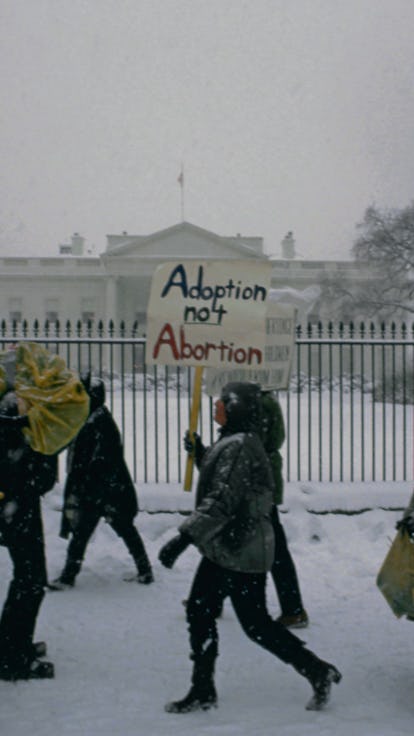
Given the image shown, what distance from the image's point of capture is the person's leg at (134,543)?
19.9 ft

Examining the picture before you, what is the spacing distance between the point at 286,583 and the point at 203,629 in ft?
4.69

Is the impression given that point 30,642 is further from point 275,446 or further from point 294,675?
point 275,446

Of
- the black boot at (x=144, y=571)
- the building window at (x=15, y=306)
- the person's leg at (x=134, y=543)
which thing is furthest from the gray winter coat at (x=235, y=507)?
the building window at (x=15, y=306)

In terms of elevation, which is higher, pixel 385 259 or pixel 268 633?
pixel 385 259

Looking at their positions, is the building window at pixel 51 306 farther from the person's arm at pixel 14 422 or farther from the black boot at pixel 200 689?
the black boot at pixel 200 689

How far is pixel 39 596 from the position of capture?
166 inches

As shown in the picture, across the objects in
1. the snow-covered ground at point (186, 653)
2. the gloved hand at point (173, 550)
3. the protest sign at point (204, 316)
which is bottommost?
the snow-covered ground at point (186, 653)

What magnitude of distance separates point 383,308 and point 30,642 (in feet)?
109

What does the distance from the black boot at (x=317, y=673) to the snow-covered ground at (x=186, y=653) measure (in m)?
0.10

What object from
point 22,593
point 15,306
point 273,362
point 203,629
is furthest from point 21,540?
point 15,306

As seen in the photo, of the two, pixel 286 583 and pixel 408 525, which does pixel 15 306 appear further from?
pixel 408 525

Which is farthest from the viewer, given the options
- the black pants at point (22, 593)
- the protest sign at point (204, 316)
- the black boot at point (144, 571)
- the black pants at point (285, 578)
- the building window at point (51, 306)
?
the building window at point (51, 306)

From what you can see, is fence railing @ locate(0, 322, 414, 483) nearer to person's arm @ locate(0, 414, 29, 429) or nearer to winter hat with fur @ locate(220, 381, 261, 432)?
person's arm @ locate(0, 414, 29, 429)

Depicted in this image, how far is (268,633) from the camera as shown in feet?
12.0
